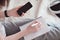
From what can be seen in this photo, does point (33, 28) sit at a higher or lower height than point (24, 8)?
lower

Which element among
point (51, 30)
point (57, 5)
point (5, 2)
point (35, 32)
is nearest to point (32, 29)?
point (35, 32)

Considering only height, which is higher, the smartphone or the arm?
the smartphone

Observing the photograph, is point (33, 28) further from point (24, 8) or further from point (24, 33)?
point (24, 8)

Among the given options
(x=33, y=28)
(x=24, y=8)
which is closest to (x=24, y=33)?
(x=33, y=28)

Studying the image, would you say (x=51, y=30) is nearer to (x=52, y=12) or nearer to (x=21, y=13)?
(x=21, y=13)

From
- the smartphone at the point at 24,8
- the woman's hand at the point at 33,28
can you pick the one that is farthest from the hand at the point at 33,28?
the smartphone at the point at 24,8

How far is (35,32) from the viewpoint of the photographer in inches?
33.4

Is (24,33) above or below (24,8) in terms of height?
below

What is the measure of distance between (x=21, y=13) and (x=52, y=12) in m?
0.46

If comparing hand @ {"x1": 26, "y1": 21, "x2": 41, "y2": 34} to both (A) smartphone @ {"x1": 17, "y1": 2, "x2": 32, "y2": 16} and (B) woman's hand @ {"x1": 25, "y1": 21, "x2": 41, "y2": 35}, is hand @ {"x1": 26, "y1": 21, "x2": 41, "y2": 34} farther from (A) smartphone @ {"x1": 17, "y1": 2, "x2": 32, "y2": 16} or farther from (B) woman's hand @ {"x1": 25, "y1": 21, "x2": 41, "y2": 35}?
(A) smartphone @ {"x1": 17, "y1": 2, "x2": 32, "y2": 16}

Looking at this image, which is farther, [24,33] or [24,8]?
[24,8]

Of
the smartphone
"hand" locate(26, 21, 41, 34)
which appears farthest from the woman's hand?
the smartphone

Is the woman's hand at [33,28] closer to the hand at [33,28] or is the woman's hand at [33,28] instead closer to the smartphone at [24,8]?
the hand at [33,28]

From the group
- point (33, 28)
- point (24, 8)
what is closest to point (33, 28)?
point (33, 28)
